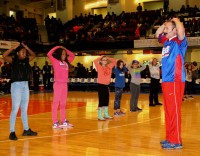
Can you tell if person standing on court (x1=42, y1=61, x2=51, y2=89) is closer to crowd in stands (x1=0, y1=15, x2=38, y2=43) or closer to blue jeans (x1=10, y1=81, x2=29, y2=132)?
crowd in stands (x1=0, y1=15, x2=38, y2=43)

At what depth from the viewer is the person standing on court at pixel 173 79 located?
587 centimetres

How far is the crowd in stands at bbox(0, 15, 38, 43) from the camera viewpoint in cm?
2638

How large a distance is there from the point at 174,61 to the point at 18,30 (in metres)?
23.0

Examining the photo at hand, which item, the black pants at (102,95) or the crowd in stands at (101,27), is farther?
the crowd in stands at (101,27)

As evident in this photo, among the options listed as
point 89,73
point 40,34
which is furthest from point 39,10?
point 89,73

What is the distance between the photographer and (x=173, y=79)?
5.93 m

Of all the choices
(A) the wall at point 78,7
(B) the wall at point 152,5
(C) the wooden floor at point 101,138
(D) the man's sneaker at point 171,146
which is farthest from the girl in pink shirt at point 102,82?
(A) the wall at point 78,7

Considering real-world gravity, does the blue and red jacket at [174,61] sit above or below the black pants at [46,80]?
above

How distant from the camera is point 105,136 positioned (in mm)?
7090

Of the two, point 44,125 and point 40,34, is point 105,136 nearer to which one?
point 44,125

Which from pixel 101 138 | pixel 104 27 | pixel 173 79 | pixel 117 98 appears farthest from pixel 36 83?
pixel 173 79

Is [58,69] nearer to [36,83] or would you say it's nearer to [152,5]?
[36,83]

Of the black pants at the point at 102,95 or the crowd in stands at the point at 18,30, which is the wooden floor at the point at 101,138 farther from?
the crowd in stands at the point at 18,30

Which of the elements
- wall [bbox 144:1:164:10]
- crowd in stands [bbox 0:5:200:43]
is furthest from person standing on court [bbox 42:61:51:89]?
wall [bbox 144:1:164:10]
